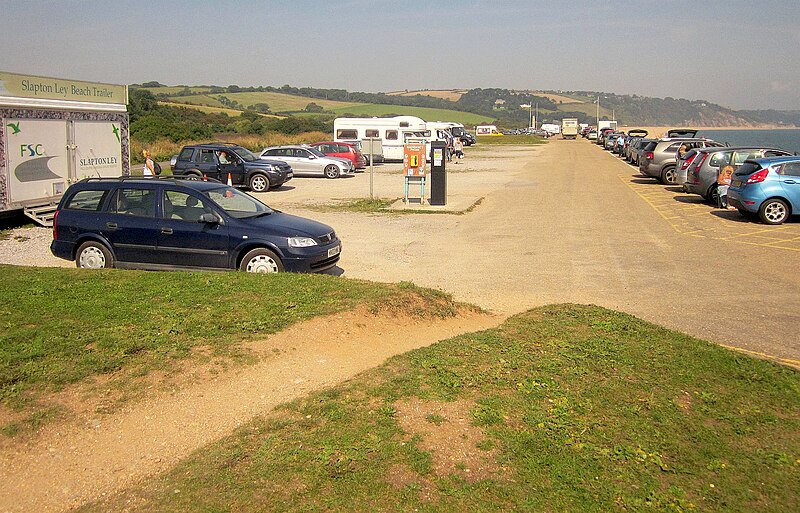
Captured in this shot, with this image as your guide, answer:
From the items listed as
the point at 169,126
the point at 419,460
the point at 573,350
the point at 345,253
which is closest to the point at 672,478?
the point at 419,460

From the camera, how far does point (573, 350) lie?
6691 millimetres

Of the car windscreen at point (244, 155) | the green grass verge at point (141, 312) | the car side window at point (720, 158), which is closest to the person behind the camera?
the green grass verge at point (141, 312)

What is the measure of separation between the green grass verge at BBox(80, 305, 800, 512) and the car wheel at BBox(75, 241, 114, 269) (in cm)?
619

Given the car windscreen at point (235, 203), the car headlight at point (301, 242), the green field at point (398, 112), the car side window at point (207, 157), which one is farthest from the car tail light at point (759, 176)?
the green field at point (398, 112)

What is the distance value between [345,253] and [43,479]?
9.73 metres

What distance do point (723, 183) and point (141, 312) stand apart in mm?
18685

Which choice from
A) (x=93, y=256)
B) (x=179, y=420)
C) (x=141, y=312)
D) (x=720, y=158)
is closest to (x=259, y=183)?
(x=720, y=158)

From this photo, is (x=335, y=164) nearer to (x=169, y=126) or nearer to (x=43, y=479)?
(x=169, y=126)

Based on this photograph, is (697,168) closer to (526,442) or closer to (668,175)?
(668,175)

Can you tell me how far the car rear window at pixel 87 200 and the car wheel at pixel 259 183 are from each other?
16138 millimetres

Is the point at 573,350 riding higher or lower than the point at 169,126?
lower

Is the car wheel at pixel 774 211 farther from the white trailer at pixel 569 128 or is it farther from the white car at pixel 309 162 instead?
the white trailer at pixel 569 128

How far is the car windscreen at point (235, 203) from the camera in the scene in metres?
11.0

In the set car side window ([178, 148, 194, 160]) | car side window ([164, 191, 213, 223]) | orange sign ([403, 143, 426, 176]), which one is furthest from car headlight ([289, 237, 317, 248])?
car side window ([178, 148, 194, 160])
